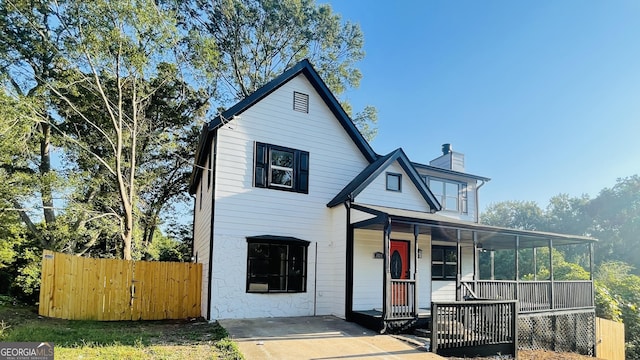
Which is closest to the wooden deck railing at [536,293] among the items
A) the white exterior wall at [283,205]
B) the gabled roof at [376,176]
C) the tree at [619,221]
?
the gabled roof at [376,176]

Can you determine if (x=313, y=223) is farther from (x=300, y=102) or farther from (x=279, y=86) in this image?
(x=279, y=86)

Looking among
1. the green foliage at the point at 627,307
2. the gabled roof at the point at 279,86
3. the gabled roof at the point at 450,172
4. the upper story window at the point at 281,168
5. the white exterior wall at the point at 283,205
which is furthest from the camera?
the gabled roof at the point at 450,172

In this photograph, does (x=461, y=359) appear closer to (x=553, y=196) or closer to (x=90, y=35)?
(x=90, y=35)

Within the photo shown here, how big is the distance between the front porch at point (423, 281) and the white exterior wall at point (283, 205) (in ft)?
2.32

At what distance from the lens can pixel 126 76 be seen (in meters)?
14.1

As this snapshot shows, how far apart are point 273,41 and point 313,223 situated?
16.2 m

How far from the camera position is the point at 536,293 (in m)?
11.7

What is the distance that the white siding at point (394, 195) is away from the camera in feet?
39.4

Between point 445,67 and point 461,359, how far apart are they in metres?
13.6

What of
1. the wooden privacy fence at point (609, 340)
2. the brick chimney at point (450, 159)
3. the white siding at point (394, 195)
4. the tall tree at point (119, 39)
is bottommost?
the wooden privacy fence at point (609, 340)

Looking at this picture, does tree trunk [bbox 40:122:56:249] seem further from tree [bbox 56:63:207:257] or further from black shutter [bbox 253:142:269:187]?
black shutter [bbox 253:142:269:187]

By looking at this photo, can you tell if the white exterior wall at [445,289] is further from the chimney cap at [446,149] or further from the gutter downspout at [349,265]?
the chimney cap at [446,149]

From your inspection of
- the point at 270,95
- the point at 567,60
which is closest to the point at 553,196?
the point at 567,60

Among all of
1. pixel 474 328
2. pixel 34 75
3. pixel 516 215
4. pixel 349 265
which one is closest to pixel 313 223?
pixel 349 265
